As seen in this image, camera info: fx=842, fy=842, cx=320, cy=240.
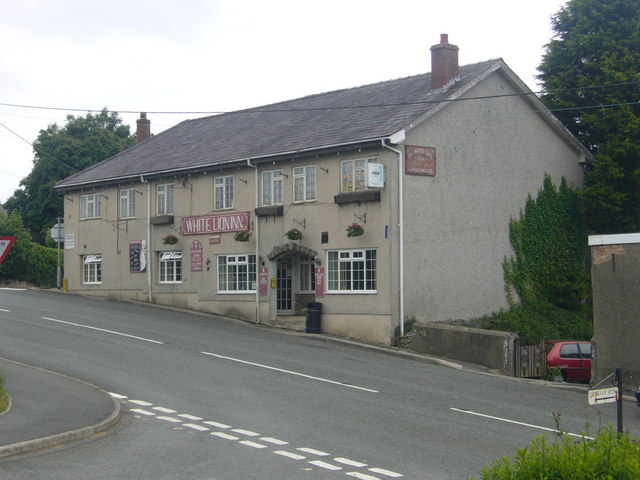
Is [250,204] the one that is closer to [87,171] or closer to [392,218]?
[392,218]

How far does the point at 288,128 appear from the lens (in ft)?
107

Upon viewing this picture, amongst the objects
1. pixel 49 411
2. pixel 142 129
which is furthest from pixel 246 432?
pixel 142 129

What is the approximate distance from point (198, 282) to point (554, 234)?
13981 millimetres

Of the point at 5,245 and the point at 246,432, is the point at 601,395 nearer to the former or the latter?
the point at 246,432

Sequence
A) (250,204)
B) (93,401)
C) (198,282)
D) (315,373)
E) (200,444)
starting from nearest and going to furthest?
(200,444) → (93,401) → (315,373) → (250,204) → (198,282)

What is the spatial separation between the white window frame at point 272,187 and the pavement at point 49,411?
535 inches

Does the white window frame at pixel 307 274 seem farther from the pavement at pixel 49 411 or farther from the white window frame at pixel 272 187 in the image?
the pavement at pixel 49 411

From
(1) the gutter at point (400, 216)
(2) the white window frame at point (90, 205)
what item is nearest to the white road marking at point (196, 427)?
(1) the gutter at point (400, 216)

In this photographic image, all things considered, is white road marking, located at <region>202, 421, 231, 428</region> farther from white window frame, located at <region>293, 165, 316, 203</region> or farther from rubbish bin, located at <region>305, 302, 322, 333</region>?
white window frame, located at <region>293, 165, 316, 203</region>

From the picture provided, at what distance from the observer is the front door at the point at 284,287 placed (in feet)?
103

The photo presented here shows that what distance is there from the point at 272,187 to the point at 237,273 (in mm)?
3739

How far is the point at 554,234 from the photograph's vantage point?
32219 mm

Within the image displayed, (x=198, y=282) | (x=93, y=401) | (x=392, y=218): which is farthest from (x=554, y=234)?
(x=93, y=401)

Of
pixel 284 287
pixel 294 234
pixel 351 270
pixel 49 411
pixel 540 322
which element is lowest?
pixel 49 411
